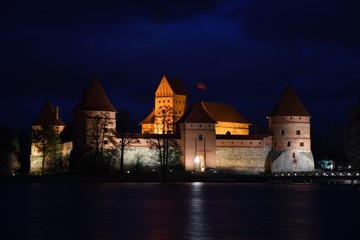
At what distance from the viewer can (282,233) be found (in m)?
22.1

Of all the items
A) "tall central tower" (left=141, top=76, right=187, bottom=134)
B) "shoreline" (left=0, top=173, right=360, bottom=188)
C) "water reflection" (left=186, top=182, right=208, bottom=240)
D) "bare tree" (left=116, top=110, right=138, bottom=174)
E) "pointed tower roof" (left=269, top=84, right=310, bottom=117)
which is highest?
"tall central tower" (left=141, top=76, right=187, bottom=134)

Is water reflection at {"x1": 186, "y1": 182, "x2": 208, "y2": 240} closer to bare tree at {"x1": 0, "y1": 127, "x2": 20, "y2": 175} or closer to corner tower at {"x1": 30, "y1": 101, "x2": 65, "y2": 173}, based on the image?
bare tree at {"x1": 0, "y1": 127, "x2": 20, "y2": 175}

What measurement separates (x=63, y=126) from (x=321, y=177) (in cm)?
2812

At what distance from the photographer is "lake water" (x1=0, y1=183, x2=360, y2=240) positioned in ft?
72.3

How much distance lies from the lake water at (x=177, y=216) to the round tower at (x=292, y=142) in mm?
21188

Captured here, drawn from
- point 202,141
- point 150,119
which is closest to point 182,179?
point 202,141

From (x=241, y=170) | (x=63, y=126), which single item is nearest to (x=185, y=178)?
(x=241, y=170)

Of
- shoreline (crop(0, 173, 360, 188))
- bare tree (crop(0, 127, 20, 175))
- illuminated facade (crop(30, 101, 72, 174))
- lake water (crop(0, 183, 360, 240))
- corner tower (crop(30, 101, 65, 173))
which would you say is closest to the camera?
lake water (crop(0, 183, 360, 240))

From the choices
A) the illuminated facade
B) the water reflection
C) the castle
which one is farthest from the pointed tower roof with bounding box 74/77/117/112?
the water reflection

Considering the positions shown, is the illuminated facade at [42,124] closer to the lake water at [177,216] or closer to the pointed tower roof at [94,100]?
the pointed tower roof at [94,100]

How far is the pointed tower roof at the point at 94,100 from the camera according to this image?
190 ft

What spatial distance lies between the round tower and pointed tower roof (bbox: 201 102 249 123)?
11417 millimetres

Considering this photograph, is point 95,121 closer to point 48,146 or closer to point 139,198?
point 48,146

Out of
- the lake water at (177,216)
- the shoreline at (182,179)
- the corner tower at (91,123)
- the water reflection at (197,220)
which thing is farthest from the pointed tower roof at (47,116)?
the water reflection at (197,220)
